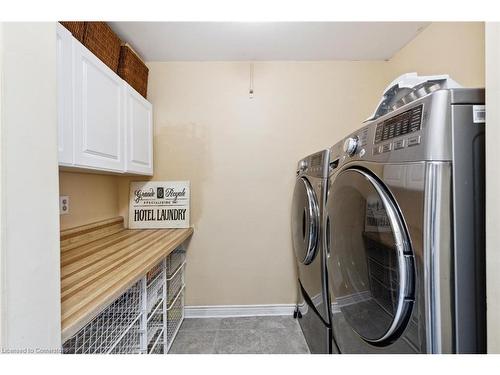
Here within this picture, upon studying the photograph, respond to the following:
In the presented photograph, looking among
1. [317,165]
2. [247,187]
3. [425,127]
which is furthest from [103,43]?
[425,127]

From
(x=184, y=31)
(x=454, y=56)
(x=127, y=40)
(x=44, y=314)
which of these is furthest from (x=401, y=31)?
(x=44, y=314)

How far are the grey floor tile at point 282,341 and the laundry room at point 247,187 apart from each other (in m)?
0.02

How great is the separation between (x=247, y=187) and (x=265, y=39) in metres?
1.23

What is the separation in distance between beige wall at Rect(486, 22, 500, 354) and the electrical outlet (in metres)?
2.00

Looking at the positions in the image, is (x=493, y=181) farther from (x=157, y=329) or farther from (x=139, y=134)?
(x=139, y=134)

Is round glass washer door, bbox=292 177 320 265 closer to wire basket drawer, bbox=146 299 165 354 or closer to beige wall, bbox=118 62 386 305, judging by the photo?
beige wall, bbox=118 62 386 305

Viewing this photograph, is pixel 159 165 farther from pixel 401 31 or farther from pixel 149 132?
pixel 401 31

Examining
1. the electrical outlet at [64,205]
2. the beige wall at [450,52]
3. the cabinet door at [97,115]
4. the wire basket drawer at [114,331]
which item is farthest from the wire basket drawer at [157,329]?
the beige wall at [450,52]

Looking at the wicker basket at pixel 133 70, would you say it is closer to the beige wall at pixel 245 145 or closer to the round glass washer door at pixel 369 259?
the beige wall at pixel 245 145

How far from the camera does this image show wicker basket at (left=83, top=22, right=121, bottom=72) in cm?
140

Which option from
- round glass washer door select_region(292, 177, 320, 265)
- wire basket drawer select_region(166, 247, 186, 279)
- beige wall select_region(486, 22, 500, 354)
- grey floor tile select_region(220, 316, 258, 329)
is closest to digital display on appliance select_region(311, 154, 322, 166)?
round glass washer door select_region(292, 177, 320, 265)

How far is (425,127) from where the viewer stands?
0.66 metres

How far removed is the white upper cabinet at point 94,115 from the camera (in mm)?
1118
